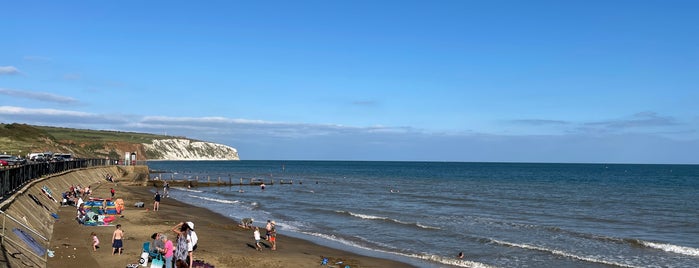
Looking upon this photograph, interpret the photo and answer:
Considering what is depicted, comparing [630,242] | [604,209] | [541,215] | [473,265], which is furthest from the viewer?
[604,209]

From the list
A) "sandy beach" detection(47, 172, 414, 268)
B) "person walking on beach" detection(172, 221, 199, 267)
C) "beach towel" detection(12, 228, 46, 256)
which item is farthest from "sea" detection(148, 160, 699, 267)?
"beach towel" detection(12, 228, 46, 256)

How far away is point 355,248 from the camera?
28969 millimetres

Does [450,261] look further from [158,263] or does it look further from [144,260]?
[158,263]

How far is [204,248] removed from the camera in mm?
24812

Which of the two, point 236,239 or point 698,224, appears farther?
point 698,224

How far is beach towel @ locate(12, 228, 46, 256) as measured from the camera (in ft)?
60.4

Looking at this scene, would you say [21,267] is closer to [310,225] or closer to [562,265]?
[562,265]

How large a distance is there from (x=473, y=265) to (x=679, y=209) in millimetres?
37849

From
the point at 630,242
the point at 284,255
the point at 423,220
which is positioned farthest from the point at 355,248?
the point at 630,242

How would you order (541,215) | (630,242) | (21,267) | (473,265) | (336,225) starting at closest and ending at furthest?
(21,267) → (473,265) → (630,242) → (336,225) → (541,215)

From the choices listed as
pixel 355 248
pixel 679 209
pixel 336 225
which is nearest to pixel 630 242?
pixel 355 248

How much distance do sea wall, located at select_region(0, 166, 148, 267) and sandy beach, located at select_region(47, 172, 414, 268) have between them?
1.72ft

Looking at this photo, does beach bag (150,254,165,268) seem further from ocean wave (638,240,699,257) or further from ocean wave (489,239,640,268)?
ocean wave (638,240,699,257)

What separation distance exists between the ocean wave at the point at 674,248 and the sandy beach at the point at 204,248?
1469 centimetres
